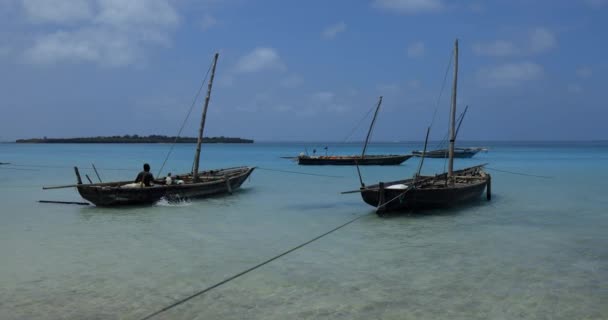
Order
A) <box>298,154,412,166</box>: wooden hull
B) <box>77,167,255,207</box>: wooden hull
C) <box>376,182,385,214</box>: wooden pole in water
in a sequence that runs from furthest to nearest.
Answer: <box>298,154,412,166</box>: wooden hull
<box>77,167,255,207</box>: wooden hull
<box>376,182,385,214</box>: wooden pole in water

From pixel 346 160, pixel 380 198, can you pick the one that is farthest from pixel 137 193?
pixel 346 160

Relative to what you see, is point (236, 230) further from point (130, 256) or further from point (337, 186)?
point (337, 186)

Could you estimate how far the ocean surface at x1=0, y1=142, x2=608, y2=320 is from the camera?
750 centimetres

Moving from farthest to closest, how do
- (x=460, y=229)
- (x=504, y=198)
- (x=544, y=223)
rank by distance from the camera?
1. (x=504, y=198)
2. (x=544, y=223)
3. (x=460, y=229)

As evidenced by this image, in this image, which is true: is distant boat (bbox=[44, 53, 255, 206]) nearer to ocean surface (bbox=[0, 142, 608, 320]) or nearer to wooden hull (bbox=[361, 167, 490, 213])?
ocean surface (bbox=[0, 142, 608, 320])

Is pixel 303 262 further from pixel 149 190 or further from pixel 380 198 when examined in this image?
pixel 149 190

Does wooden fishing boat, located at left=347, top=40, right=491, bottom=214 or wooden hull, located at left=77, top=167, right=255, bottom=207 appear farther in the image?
wooden hull, located at left=77, top=167, right=255, bottom=207

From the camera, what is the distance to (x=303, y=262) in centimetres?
1041

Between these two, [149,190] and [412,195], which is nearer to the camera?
[412,195]

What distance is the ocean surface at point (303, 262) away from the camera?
750cm

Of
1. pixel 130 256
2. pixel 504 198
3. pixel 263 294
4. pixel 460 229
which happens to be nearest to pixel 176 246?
pixel 130 256

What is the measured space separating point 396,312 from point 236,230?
25.2 feet

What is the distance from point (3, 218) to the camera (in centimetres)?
1650

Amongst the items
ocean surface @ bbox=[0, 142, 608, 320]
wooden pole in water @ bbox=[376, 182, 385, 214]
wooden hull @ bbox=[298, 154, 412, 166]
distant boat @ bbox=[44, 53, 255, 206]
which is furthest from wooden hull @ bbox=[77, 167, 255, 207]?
wooden hull @ bbox=[298, 154, 412, 166]
